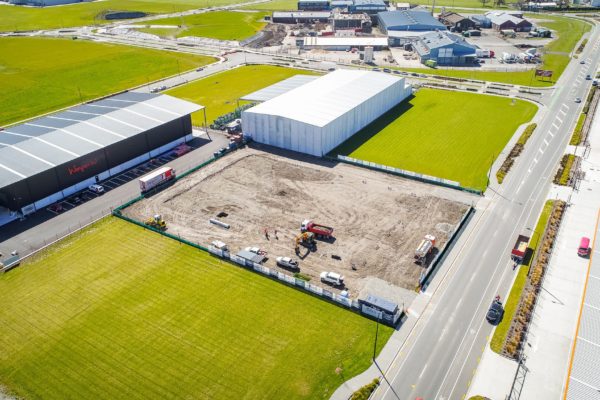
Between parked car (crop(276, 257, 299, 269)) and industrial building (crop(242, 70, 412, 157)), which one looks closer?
parked car (crop(276, 257, 299, 269))

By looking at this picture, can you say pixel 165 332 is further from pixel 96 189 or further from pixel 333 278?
pixel 96 189

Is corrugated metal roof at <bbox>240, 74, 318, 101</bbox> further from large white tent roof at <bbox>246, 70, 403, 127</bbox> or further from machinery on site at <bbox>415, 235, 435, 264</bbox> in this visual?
machinery on site at <bbox>415, 235, 435, 264</bbox>

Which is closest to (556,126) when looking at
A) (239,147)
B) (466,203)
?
(466,203)

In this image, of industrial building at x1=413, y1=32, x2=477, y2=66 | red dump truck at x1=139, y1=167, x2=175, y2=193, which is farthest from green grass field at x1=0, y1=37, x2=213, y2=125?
industrial building at x1=413, y1=32, x2=477, y2=66

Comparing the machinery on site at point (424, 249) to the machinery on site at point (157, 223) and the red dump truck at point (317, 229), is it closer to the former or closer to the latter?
the red dump truck at point (317, 229)

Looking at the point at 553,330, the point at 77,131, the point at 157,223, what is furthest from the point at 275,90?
the point at 553,330

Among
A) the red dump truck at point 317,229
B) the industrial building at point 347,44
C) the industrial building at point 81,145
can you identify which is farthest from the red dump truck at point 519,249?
the industrial building at point 347,44

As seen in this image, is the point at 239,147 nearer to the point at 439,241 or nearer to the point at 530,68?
the point at 439,241
